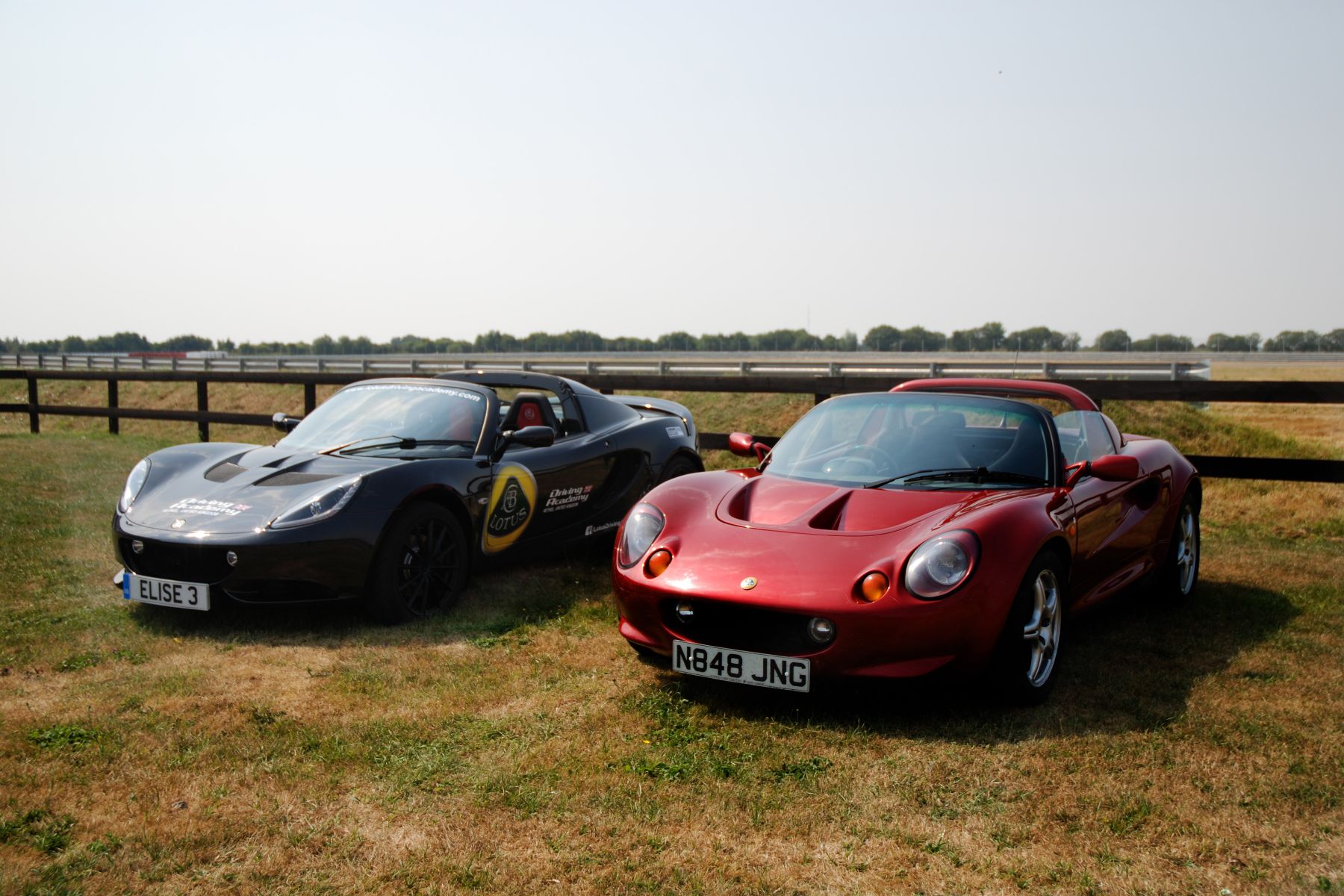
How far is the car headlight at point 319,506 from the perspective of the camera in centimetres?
544

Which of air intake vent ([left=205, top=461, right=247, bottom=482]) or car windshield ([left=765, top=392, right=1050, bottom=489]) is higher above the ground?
car windshield ([left=765, top=392, right=1050, bottom=489])

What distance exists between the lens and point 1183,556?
6434 millimetres

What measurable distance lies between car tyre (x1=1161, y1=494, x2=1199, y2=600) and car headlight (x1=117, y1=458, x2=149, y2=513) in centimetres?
575

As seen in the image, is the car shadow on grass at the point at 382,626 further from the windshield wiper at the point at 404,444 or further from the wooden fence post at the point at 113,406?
the wooden fence post at the point at 113,406

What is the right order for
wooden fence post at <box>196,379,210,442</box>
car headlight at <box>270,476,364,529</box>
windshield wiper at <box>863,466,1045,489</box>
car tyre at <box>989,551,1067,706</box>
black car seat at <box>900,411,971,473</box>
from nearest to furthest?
car tyre at <box>989,551,1067,706</box>
windshield wiper at <box>863,466,1045,489</box>
black car seat at <box>900,411,971,473</box>
car headlight at <box>270,476,364,529</box>
wooden fence post at <box>196,379,210,442</box>

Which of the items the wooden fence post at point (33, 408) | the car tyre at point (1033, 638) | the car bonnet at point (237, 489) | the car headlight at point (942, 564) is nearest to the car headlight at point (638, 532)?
the car headlight at point (942, 564)

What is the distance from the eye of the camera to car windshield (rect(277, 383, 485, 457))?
643cm

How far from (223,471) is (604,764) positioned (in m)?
3.45

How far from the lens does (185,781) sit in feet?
11.5

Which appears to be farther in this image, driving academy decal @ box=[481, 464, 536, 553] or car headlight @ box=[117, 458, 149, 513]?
driving academy decal @ box=[481, 464, 536, 553]

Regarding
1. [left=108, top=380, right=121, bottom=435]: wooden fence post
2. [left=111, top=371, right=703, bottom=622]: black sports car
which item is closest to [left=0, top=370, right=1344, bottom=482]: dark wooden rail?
[left=108, top=380, right=121, bottom=435]: wooden fence post

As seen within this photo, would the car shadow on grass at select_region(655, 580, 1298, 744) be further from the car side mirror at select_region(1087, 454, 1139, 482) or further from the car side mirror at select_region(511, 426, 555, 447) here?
the car side mirror at select_region(511, 426, 555, 447)

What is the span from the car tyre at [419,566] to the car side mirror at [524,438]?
606 millimetres

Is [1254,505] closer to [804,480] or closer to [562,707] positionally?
[804,480]
